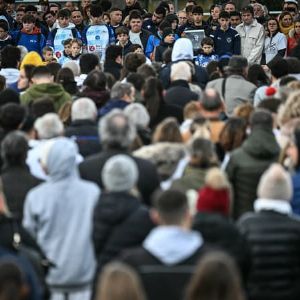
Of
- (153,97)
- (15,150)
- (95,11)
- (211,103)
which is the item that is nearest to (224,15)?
(95,11)

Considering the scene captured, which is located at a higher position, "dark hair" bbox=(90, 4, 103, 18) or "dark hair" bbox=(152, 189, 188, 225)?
"dark hair" bbox=(152, 189, 188, 225)

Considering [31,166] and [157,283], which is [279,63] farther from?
[157,283]

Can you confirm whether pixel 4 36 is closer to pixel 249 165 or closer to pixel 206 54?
pixel 206 54

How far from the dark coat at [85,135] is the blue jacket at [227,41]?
29.1ft

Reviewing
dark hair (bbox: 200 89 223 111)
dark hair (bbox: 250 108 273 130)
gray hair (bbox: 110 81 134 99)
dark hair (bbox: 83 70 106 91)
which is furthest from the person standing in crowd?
dark hair (bbox: 250 108 273 130)

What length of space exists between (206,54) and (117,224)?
1018 centimetres

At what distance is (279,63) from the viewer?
12.9 metres

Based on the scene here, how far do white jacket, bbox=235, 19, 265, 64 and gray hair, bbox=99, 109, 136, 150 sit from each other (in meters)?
10.8

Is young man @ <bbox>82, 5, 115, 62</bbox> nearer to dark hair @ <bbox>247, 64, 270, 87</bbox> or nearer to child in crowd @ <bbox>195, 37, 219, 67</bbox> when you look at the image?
child in crowd @ <bbox>195, 37, 219, 67</bbox>

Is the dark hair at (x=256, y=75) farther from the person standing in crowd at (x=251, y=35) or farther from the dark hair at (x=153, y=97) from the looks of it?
the person standing in crowd at (x=251, y=35)

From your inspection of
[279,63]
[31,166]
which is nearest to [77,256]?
[31,166]

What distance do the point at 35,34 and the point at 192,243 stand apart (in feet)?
42.0

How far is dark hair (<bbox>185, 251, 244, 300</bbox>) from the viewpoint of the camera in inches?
218

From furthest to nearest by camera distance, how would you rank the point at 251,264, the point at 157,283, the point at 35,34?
the point at 35,34, the point at 251,264, the point at 157,283
